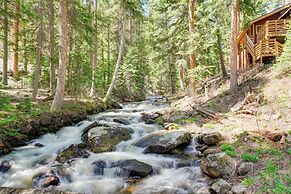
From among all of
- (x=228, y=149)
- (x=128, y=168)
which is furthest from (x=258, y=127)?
(x=128, y=168)

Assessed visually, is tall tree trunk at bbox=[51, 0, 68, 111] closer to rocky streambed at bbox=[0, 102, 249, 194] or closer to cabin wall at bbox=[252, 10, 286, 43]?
rocky streambed at bbox=[0, 102, 249, 194]

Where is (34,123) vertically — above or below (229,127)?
above

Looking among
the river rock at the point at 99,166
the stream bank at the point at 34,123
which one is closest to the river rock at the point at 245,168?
the river rock at the point at 99,166

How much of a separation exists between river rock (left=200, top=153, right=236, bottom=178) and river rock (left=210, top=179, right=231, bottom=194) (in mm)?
557

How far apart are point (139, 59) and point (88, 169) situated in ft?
74.7

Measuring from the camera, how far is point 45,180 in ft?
23.0

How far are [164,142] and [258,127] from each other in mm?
3630

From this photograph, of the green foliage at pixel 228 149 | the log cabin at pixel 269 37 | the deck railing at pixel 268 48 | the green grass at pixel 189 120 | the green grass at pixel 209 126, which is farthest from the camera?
the log cabin at pixel 269 37

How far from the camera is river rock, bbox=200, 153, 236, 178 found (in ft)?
22.1

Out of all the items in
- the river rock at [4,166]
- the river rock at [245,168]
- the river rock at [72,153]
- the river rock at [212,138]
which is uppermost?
the river rock at [212,138]

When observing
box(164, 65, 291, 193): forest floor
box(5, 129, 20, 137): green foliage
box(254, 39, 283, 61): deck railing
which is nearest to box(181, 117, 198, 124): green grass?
box(164, 65, 291, 193): forest floor

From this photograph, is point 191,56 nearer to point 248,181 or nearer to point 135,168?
point 135,168

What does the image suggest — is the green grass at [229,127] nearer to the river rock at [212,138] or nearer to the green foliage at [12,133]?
the river rock at [212,138]

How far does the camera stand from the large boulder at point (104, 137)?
31.5ft
